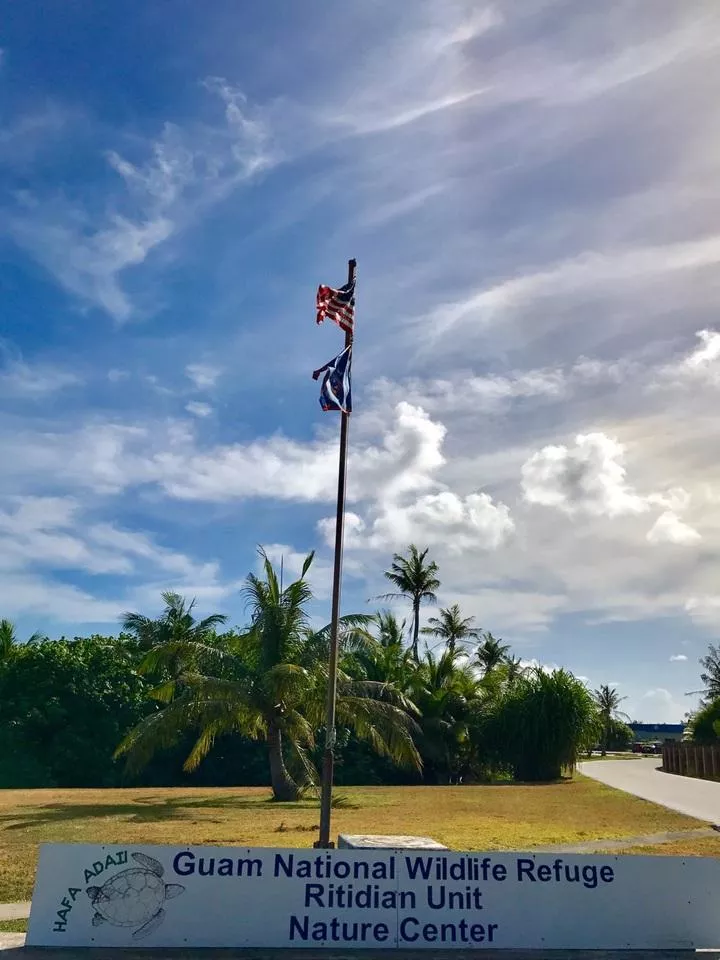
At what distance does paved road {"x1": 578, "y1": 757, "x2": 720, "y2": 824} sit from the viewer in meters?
22.0

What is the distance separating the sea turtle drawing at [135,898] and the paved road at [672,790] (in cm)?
1460

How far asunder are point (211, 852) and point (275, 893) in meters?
0.71

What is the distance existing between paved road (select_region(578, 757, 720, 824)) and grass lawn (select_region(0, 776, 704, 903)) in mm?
706

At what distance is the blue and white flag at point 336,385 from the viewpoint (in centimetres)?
1412

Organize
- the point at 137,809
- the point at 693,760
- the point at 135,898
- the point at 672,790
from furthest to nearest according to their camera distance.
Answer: the point at 693,760 → the point at 672,790 → the point at 137,809 → the point at 135,898

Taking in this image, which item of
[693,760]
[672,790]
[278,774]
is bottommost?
[672,790]

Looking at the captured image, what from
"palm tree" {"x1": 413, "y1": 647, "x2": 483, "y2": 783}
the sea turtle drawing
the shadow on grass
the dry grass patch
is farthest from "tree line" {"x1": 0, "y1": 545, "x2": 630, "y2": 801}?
the sea turtle drawing

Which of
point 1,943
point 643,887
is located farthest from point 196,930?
point 643,887

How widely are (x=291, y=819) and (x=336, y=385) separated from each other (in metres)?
9.77

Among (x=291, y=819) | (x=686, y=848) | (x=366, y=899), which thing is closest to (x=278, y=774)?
(x=291, y=819)

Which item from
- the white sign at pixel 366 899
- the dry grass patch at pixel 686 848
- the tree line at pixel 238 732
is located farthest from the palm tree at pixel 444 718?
the white sign at pixel 366 899

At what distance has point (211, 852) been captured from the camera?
8602 millimetres

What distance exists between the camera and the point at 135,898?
8.41 metres

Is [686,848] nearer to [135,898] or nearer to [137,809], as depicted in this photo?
[135,898]
